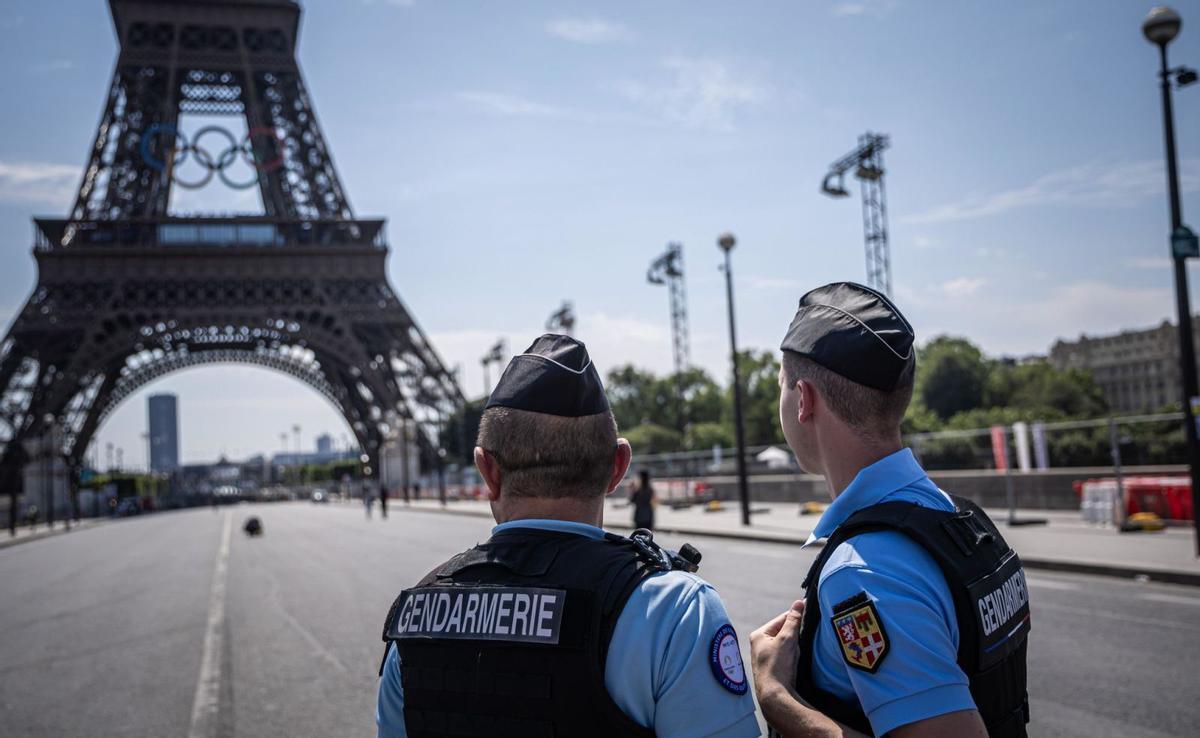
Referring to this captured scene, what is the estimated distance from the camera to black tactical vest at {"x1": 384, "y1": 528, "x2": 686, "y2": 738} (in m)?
1.84

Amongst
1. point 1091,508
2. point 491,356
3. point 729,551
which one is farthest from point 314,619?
point 491,356

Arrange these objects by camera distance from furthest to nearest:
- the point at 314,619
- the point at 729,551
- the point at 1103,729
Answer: the point at 729,551
the point at 314,619
the point at 1103,729

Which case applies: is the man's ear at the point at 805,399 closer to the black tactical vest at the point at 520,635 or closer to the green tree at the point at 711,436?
the black tactical vest at the point at 520,635

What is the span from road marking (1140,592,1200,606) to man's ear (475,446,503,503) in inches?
373

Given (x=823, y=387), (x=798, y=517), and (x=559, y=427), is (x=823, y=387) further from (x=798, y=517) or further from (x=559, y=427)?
(x=798, y=517)

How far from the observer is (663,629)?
182cm

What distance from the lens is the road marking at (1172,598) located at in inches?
372

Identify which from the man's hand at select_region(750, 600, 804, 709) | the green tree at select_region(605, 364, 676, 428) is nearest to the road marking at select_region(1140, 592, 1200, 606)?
the man's hand at select_region(750, 600, 804, 709)

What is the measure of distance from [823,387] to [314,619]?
34.3ft

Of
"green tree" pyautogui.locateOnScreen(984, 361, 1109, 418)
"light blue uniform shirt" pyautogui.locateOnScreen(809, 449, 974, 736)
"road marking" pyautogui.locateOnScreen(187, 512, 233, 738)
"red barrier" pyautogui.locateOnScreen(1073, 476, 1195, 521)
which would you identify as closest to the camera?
"light blue uniform shirt" pyautogui.locateOnScreen(809, 449, 974, 736)

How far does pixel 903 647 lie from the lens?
1.64 meters

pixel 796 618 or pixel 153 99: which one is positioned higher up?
pixel 153 99

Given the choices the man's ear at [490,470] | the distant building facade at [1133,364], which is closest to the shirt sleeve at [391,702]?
the man's ear at [490,470]

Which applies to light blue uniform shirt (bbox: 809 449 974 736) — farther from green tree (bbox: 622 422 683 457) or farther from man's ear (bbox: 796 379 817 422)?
green tree (bbox: 622 422 683 457)
